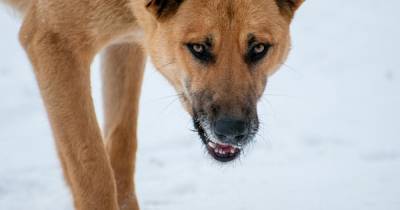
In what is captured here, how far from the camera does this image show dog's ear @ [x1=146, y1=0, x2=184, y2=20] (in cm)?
416

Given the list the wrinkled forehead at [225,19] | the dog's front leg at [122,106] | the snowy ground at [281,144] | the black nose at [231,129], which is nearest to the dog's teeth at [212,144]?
the black nose at [231,129]

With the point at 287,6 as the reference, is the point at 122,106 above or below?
below

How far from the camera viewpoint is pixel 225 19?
3922 mm

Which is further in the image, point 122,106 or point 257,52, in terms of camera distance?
point 122,106

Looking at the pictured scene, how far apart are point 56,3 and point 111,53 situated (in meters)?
1.18

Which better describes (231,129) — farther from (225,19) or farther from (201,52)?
(225,19)

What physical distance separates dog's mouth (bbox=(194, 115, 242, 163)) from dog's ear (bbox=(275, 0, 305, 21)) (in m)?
0.92

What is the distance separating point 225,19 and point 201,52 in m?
0.24

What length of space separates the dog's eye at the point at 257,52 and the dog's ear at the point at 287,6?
341mm

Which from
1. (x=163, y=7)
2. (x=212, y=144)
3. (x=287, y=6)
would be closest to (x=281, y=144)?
(x=287, y=6)

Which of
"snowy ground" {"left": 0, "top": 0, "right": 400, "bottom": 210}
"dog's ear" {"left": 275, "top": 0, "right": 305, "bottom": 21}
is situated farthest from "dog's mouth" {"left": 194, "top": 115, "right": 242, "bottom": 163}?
"dog's ear" {"left": 275, "top": 0, "right": 305, "bottom": 21}

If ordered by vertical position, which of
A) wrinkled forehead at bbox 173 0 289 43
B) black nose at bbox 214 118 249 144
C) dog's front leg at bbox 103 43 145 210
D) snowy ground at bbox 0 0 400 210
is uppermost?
wrinkled forehead at bbox 173 0 289 43

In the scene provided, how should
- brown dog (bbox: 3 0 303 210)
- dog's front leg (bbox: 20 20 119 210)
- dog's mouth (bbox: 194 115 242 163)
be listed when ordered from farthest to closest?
dog's front leg (bbox: 20 20 119 210)
dog's mouth (bbox: 194 115 242 163)
brown dog (bbox: 3 0 303 210)

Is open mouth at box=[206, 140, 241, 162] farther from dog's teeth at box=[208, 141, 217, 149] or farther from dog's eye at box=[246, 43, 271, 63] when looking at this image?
dog's eye at box=[246, 43, 271, 63]
